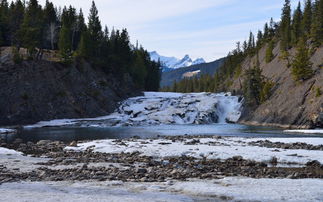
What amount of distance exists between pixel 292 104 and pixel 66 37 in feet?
189

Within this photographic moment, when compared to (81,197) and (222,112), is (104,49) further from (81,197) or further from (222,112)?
(81,197)

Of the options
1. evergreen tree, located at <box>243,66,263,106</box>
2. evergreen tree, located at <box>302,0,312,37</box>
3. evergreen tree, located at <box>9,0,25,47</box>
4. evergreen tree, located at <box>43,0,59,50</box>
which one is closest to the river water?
evergreen tree, located at <box>243,66,263,106</box>

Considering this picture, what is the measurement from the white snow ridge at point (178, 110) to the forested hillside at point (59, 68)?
20.0 ft

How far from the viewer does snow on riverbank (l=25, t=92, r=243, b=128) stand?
81188 millimetres

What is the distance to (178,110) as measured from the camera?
91.3m

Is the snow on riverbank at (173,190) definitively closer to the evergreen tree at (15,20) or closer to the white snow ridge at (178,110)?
the white snow ridge at (178,110)

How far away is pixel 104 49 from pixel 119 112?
2539cm

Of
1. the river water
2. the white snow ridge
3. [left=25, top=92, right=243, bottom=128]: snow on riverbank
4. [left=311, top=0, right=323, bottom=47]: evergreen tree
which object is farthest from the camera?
[left=311, top=0, right=323, bottom=47]: evergreen tree

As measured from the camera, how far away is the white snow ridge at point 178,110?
Answer: 3366 inches

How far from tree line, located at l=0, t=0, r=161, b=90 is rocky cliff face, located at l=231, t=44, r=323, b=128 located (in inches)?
1712

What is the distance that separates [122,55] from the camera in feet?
360

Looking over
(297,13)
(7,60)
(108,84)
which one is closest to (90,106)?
(108,84)

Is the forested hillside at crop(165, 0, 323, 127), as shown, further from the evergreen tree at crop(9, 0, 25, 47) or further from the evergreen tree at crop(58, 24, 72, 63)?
the evergreen tree at crop(9, 0, 25, 47)

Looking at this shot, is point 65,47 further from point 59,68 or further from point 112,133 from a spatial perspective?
point 112,133
